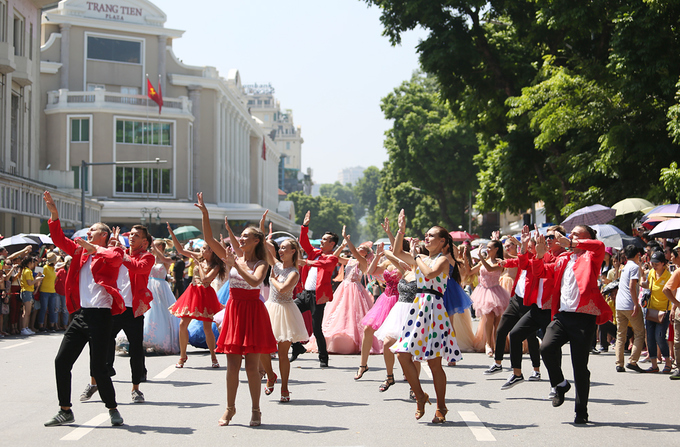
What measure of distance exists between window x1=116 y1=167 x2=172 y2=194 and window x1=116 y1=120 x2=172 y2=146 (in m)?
2.14

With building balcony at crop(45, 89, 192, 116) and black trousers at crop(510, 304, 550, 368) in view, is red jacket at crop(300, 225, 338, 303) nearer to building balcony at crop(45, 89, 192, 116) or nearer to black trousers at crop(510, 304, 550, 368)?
black trousers at crop(510, 304, 550, 368)

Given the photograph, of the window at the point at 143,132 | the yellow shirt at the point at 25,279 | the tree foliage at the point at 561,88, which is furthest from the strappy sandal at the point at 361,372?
the window at the point at 143,132

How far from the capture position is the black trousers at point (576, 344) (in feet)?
24.7

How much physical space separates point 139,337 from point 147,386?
3.30 ft

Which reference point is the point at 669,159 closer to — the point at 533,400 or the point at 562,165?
the point at 562,165

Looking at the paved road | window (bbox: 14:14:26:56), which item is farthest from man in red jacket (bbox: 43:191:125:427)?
window (bbox: 14:14:26:56)

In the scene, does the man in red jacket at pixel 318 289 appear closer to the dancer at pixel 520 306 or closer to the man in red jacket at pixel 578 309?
the dancer at pixel 520 306

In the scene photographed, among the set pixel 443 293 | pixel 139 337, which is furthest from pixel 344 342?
pixel 443 293

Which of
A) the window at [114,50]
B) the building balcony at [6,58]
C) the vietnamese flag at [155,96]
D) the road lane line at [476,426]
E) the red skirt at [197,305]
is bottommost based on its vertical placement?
the road lane line at [476,426]

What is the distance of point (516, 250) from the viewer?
1151 cm

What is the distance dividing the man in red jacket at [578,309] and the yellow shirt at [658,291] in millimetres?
4403

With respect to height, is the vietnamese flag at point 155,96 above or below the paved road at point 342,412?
above

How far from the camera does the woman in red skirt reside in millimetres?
7250

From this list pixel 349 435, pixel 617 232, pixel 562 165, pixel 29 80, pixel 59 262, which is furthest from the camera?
pixel 29 80
